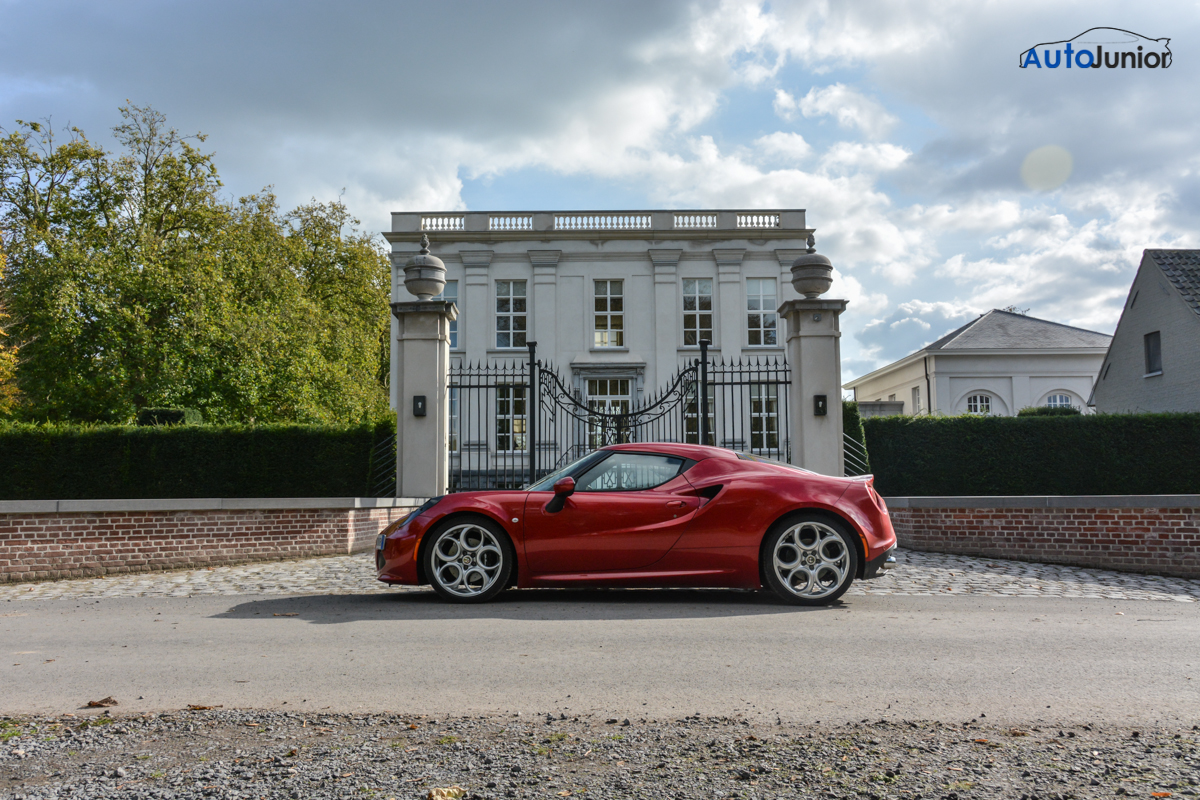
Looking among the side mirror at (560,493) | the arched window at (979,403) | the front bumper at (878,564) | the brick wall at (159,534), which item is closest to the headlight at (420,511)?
the side mirror at (560,493)

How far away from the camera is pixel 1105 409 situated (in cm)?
3003

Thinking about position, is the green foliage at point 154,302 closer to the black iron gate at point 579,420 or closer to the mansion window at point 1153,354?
the black iron gate at point 579,420

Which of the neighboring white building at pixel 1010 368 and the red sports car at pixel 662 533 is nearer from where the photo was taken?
the red sports car at pixel 662 533

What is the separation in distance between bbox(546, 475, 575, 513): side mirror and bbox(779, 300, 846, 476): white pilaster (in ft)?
17.6

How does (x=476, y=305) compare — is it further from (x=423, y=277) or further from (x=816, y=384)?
(x=816, y=384)

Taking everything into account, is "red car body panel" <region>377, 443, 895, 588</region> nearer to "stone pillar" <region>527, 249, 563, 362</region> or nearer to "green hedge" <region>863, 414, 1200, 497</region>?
"green hedge" <region>863, 414, 1200, 497</region>

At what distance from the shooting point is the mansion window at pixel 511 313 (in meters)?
27.2

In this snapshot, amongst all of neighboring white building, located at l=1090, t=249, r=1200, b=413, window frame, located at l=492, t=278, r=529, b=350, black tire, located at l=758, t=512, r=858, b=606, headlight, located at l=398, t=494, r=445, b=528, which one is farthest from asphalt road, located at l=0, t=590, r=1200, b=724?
neighboring white building, located at l=1090, t=249, r=1200, b=413

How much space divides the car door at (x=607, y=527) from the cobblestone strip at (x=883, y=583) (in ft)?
6.31

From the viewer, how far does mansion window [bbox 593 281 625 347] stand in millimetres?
27266

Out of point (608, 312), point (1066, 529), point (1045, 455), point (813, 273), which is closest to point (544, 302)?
point (608, 312)

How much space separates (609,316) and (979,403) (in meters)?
19.4

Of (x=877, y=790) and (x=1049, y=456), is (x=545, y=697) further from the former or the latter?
(x=1049, y=456)

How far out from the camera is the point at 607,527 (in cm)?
618
